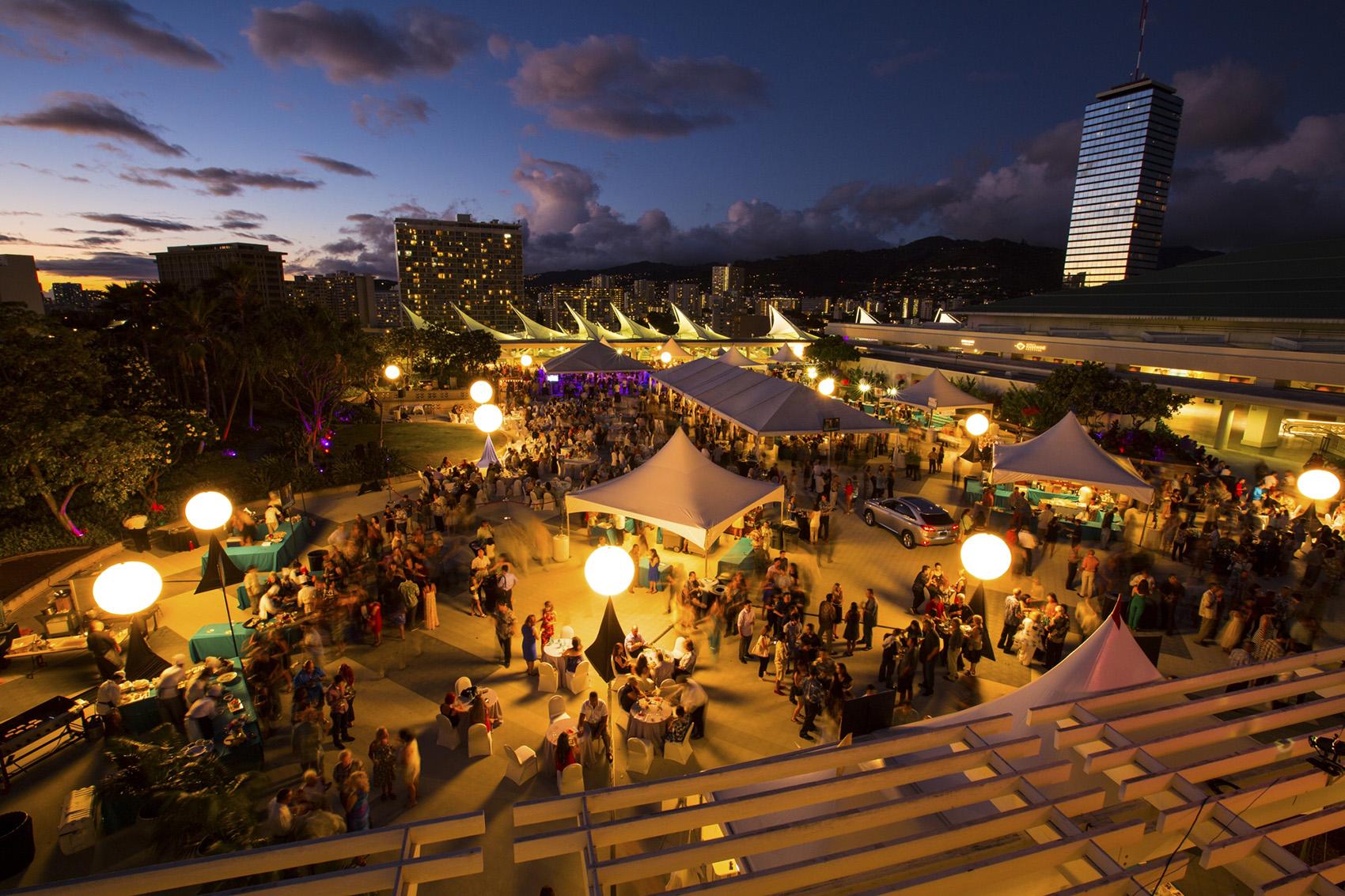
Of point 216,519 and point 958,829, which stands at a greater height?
point 958,829

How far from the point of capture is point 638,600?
11586mm

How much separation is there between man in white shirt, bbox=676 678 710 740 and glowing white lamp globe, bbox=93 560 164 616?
20.4 feet

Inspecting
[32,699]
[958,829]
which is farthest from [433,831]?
[32,699]

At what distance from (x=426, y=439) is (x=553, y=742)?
21299 millimetres

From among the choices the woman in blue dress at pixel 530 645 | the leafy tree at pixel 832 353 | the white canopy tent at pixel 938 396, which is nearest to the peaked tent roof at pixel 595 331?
the leafy tree at pixel 832 353

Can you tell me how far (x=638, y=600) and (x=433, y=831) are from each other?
8972 mm

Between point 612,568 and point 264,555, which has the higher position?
point 612,568

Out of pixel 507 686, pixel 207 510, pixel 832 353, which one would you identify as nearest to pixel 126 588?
pixel 207 510

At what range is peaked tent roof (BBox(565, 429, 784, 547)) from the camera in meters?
11.1

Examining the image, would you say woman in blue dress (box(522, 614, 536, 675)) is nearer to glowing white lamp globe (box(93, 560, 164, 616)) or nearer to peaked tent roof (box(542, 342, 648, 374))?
glowing white lamp globe (box(93, 560, 164, 616))

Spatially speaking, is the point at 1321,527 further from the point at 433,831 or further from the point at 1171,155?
the point at 1171,155

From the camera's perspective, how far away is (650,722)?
24.3 ft

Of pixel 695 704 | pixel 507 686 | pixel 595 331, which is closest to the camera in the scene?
pixel 695 704

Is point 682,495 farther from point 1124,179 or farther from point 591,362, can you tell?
point 1124,179
